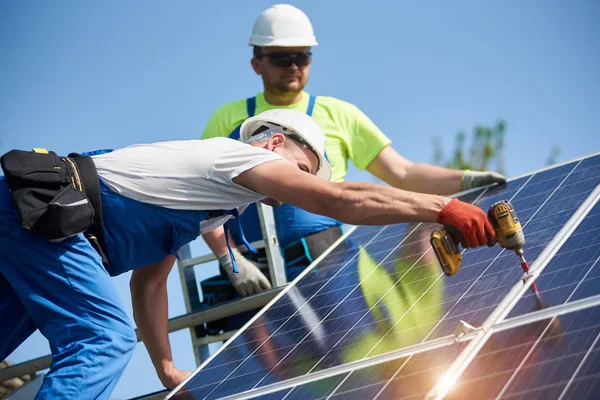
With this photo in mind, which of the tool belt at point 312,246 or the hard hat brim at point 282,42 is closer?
the tool belt at point 312,246

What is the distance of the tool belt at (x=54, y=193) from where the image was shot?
4.62 meters

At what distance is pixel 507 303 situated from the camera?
4.55 metres

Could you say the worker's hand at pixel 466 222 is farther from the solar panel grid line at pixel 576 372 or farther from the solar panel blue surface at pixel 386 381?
the solar panel grid line at pixel 576 372

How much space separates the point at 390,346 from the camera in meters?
4.73

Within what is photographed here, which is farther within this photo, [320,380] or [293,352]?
[293,352]

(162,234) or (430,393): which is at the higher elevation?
(162,234)

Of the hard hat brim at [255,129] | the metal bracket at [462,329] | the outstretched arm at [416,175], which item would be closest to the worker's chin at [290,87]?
the outstretched arm at [416,175]

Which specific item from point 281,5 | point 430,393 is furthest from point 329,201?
point 281,5

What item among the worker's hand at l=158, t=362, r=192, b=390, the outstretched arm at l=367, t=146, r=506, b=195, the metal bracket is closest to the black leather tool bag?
the worker's hand at l=158, t=362, r=192, b=390

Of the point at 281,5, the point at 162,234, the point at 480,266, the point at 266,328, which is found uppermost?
the point at 281,5

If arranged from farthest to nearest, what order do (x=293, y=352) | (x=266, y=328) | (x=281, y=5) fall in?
(x=281, y=5) → (x=266, y=328) → (x=293, y=352)

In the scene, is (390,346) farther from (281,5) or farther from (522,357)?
(281,5)

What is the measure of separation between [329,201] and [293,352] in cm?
105

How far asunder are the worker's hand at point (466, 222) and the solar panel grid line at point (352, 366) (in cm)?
42
